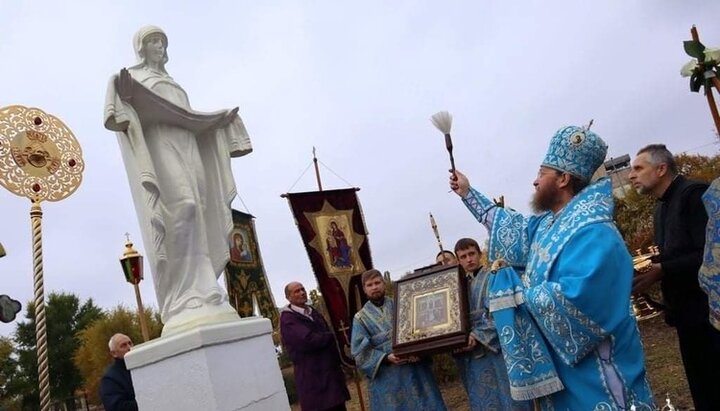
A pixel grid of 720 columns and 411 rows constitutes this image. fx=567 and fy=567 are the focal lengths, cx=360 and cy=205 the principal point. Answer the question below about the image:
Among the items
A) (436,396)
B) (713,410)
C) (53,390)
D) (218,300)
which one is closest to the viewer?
(713,410)

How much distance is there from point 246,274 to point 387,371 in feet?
12.5

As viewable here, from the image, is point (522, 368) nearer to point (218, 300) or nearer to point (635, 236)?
point (218, 300)

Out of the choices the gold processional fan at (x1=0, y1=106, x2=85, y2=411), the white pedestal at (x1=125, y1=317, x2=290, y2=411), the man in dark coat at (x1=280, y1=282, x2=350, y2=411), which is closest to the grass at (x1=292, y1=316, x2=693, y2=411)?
the man in dark coat at (x1=280, y1=282, x2=350, y2=411)

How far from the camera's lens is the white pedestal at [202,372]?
10.7 ft

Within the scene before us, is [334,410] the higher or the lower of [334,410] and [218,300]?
the lower

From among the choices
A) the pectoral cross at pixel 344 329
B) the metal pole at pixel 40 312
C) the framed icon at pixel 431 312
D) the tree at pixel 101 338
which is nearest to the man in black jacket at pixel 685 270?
the framed icon at pixel 431 312

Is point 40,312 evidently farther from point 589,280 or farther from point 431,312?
point 589,280

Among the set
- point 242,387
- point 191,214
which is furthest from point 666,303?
point 191,214

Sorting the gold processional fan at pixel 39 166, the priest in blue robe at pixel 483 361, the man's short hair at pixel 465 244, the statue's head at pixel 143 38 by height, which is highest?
the statue's head at pixel 143 38

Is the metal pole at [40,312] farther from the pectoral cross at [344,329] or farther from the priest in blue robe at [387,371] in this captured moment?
the pectoral cross at [344,329]

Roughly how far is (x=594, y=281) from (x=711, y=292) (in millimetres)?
484

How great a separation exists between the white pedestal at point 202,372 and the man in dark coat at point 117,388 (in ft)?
2.78

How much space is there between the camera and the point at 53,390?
2402 centimetres

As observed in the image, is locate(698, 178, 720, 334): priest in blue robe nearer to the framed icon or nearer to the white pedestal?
the framed icon
